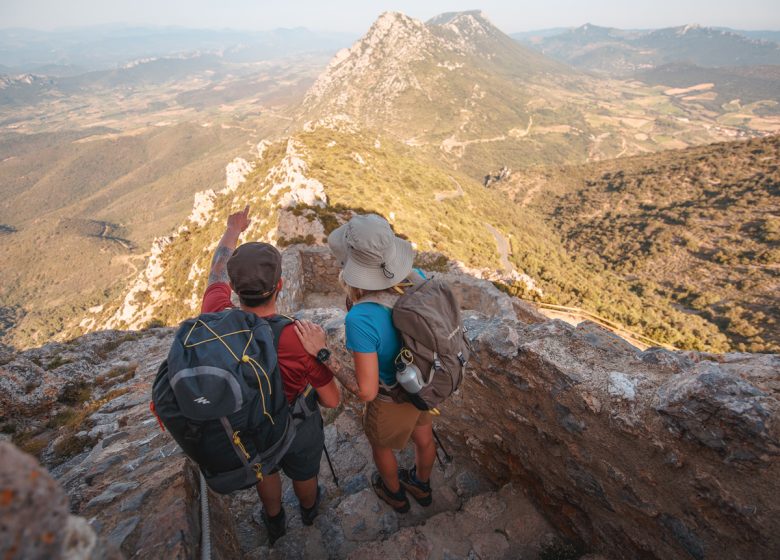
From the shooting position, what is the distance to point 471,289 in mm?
12375

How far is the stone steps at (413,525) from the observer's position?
Answer: 3271 mm

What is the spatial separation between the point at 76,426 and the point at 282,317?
15.1 ft

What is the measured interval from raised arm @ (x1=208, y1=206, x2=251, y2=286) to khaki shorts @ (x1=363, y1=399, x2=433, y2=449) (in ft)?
6.01

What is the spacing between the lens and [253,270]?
259 centimetres

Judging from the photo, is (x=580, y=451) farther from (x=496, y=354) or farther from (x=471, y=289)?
(x=471, y=289)

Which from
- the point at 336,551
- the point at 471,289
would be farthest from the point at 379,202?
the point at 336,551

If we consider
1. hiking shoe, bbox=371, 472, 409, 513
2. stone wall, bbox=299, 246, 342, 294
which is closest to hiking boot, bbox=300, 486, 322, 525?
hiking shoe, bbox=371, 472, 409, 513

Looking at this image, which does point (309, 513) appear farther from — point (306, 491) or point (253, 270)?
point (253, 270)

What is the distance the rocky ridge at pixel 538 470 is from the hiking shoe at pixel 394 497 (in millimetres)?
128

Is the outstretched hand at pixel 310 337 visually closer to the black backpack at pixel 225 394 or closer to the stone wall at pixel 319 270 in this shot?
the black backpack at pixel 225 394

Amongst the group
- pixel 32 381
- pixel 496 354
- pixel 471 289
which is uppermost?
pixel 496 354

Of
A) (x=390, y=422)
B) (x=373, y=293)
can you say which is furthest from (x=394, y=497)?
(x=373, y=293)

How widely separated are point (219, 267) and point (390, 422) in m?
2.19

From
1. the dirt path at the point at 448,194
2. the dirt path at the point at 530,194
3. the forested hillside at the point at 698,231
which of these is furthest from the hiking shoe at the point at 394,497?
the dirt path at the point at 530,194
